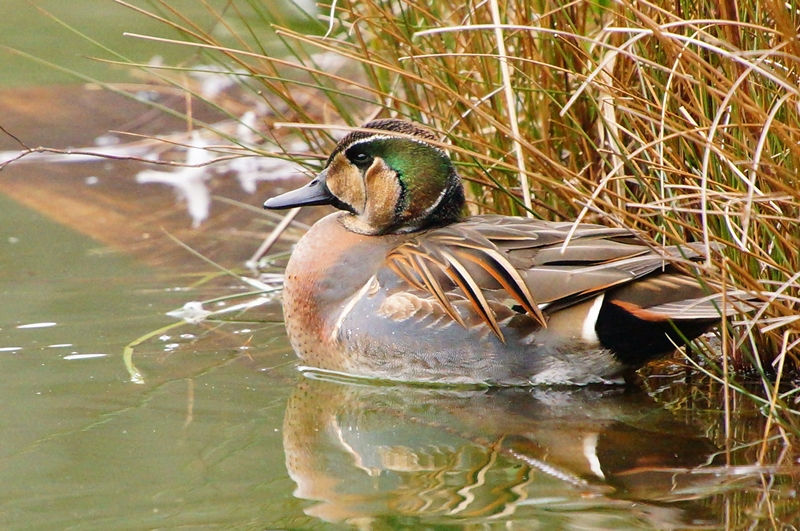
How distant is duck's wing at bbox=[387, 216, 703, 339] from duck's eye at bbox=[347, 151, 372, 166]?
1.61ft

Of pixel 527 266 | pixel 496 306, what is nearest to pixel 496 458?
pixel 496 306

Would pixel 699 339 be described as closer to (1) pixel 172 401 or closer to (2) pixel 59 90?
(1) pixel 172 401

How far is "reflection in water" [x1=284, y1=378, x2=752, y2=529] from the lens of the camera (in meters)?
3.61

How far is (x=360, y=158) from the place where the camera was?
520cm

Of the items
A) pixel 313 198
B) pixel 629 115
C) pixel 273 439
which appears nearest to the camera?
pixel 273 439

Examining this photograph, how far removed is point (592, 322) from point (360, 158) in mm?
1337

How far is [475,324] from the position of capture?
4848 millimetres

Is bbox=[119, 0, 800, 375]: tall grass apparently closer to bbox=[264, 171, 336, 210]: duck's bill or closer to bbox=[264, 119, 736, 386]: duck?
bbox=[264, 119, 736, 386]: duck

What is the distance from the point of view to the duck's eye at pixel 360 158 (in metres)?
5.19

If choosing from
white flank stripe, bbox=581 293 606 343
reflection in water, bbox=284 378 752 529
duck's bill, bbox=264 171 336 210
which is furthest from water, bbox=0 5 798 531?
duck's bill, bbox=264 171 336 210

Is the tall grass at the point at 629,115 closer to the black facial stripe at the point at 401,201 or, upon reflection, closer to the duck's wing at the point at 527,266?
the duck's wing at the point at 527,266

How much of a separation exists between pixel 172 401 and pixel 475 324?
4.36 feet

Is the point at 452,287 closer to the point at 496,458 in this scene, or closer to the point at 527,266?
the point at 527,266

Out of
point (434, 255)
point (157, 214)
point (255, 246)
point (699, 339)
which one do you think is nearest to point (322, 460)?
point (434, 255)
